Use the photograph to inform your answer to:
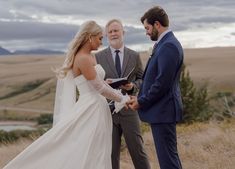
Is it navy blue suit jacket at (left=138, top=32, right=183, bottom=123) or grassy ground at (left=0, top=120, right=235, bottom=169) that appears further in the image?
grassy ground at (left=0, top=120, right=235, bottom=169)

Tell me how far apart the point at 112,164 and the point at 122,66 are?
120 centimetres

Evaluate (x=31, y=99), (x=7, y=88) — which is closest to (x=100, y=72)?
(x=31, y=99)

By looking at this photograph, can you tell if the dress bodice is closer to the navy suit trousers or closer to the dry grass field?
the navy suit trousers

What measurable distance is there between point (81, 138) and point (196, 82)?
254 ft

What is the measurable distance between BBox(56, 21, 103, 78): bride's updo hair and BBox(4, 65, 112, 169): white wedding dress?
19 cm

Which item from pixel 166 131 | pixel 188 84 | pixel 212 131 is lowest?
pixel 188 84

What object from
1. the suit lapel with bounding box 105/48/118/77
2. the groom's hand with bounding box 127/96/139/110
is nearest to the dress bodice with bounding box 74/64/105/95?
the suit lapel with bounding box 105/48/118/77

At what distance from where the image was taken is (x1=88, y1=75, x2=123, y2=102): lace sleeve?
6796 mm

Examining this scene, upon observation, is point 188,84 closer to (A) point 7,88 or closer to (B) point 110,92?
(B) point 110,92

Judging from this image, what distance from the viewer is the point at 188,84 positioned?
2844 cm

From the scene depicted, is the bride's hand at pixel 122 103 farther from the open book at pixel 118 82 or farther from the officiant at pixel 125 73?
the officiant at pixel 125 73

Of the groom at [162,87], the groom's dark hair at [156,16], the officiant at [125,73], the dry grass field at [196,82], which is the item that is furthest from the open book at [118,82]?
the dry grass field at [196,82]

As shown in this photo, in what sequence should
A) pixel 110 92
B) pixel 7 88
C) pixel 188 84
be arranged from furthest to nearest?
pixel 7 88 → pixel 188 84 → pixel 110 92

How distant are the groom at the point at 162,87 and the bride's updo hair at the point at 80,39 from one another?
2.56ft
